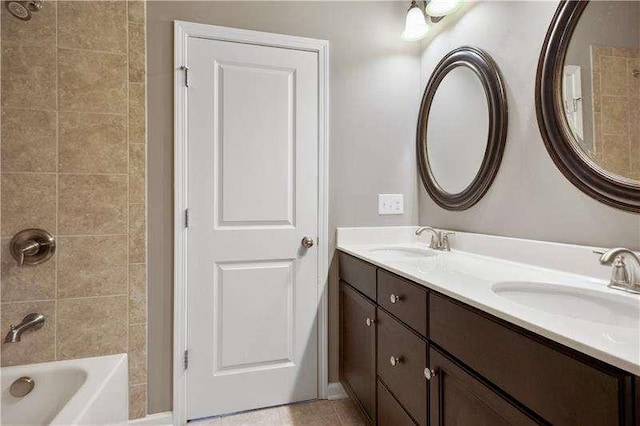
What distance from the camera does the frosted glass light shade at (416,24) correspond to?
5.59 ft

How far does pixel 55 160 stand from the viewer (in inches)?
55.7

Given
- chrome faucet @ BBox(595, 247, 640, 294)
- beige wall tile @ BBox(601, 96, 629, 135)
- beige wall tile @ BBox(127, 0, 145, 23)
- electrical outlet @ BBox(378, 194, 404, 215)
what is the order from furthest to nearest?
electrical outlet @ BBox(378, 194, 404, 215) < beige wall tile @ BBox(127, 0, 145, 23) < beige wall tile @ BBox(601, 96, 629, 135) < chrome faucet @ BBox(595, 247, 640, 294)

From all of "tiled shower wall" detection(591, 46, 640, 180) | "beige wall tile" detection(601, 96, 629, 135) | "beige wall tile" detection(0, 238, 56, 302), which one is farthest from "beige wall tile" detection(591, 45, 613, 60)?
"beige wall tile" detection(0, 238, 56, 302)

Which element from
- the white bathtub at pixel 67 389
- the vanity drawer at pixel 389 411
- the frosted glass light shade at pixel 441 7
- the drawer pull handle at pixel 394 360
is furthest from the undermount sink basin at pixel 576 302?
the white bathtub at pixel 67 389

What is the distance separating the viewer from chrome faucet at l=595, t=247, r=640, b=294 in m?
0.83

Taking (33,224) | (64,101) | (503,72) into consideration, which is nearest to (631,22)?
(503,72)

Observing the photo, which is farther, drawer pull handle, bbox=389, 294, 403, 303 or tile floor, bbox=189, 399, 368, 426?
tile floor, bbox=189, 399, 368, 426

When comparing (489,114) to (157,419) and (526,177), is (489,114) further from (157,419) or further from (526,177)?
(157,419)

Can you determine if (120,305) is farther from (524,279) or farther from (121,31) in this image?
(524,279)

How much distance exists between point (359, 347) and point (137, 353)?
111 centimetres

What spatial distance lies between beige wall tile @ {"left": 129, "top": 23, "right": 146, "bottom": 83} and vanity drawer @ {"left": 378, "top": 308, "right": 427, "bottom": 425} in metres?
1.61

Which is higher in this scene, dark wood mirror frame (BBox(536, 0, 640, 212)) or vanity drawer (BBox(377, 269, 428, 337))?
dark wood mirror frame (BBox(536, 0, 640, 212))

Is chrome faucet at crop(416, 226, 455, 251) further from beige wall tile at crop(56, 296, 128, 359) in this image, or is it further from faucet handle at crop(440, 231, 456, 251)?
beige wall tile at crop(56, 296, 128, 359)

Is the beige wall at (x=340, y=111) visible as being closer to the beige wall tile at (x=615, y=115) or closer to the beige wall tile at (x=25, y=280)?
the beige wall tile at (x=25, y=280)
